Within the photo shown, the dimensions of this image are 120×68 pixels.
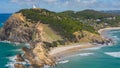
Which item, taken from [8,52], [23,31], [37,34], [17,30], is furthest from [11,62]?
[17,30]

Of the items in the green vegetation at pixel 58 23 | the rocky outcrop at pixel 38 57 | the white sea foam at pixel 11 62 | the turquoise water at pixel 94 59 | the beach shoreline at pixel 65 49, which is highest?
the green vegetation at pixel 58 23

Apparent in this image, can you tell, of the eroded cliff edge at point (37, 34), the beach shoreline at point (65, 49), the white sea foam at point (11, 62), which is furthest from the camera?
the eroded cliff edge at point (37, 34)

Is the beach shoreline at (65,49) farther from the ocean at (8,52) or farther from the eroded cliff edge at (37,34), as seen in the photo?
the ocean at (8,52)

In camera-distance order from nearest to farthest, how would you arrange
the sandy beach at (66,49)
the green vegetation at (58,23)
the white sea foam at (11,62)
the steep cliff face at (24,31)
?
the white sea foam at (11,62) < the sandy beach at (66,49) < the steep cliff face at (24,31) < the green vegetation at (58,23)

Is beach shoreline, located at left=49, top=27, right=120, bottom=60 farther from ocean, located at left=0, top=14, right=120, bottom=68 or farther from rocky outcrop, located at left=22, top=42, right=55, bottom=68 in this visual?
rocky outcrop, located at left=22, top=42, right=55, bottom=68

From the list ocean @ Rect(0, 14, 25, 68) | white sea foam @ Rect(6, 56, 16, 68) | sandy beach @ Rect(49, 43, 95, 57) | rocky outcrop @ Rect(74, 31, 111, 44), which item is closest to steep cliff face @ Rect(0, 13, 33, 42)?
ocean @ Rect(0, 14, 25, 68)

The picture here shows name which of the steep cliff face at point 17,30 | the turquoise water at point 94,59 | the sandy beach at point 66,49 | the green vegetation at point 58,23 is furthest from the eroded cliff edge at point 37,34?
the turquoise water at point 94,59

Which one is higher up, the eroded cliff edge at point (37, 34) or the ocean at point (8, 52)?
the eroded cliff edge at point (37, 34)

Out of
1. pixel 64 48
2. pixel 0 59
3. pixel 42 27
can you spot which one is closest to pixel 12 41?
pixel 42 27
